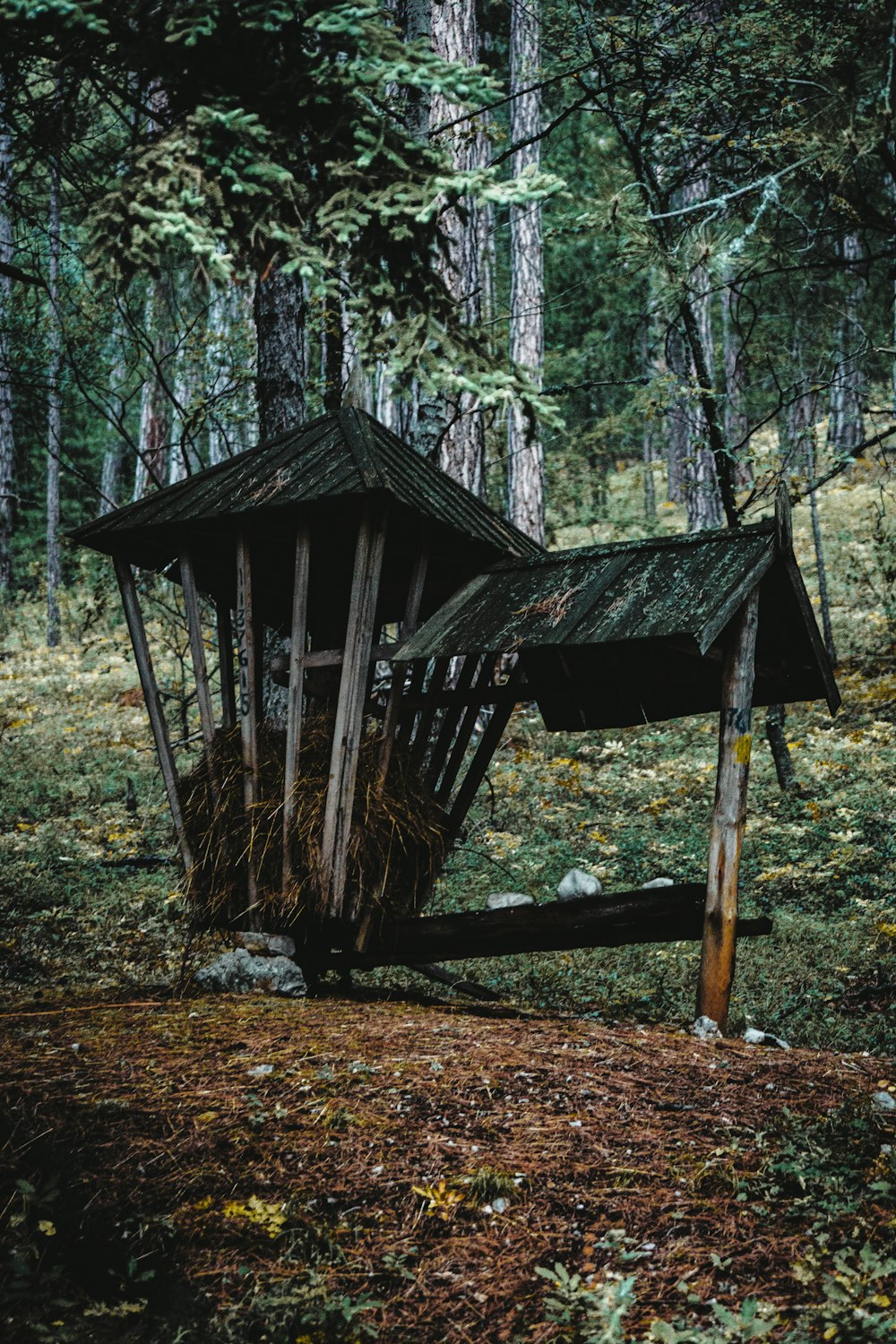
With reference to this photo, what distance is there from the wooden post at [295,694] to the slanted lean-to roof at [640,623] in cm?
65

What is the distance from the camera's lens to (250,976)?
6.13m

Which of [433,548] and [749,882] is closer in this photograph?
[433,548]

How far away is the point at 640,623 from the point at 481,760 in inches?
81.8

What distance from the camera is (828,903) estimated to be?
9.15 m

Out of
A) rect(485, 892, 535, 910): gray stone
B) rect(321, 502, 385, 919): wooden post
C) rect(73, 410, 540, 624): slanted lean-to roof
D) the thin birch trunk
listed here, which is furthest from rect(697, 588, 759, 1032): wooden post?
the thin birch trunk

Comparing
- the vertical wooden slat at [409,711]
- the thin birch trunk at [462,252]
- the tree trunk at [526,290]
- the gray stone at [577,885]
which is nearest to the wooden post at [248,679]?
the vertical wooden slat at [409,711]

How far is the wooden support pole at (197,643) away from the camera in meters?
6.32

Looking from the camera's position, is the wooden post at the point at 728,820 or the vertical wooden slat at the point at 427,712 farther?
the vertical wooden slat at the point at 427,712

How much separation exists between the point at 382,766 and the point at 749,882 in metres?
4.89

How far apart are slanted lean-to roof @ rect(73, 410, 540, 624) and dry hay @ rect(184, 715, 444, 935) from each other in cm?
128

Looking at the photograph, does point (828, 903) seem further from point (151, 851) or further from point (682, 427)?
point (682, 427)

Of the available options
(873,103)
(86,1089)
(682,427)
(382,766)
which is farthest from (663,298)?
(682,427)

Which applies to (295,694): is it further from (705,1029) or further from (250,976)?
(705,1029)

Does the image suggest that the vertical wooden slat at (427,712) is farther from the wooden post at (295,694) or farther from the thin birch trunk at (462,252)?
the thin birch trunk at (462,252)
